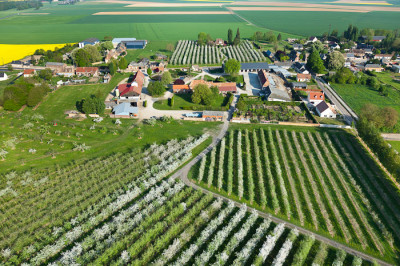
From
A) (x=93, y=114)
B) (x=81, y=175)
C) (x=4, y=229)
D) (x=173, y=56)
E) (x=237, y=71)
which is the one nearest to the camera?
(x=4, y=229)

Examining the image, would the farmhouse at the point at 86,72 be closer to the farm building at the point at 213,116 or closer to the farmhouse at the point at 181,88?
the farmhouse at the point at 181,88

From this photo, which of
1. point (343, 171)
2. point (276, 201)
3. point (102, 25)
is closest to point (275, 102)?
point (343, 171)

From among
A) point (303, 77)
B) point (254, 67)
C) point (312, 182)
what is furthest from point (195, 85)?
point (312, 182)

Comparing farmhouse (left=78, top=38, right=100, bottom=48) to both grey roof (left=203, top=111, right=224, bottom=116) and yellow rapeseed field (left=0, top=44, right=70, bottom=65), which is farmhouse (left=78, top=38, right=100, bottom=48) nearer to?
yellow rapeseed field (left=0, top=44, right=70, bottom=65)

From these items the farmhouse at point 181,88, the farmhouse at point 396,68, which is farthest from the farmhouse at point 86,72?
the farmhouse at point 396,68

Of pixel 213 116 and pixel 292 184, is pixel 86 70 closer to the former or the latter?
pixel 213 116

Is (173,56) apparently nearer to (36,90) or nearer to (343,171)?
(36,90)
